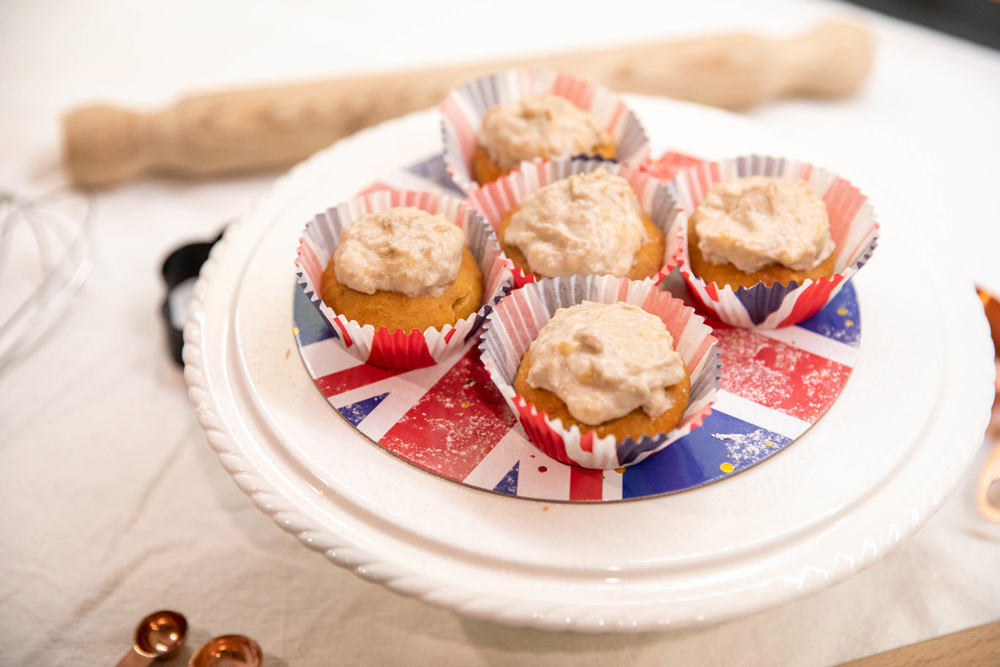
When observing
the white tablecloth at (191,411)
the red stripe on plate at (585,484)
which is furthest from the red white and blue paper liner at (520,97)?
the red stripe on plate at (585,484)

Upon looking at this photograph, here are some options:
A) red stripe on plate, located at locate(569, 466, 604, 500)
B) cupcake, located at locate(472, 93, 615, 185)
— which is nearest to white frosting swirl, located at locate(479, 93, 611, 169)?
cupcake, located at locate(472, 93, 615, 185)

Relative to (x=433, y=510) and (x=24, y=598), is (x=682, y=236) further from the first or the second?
(x=24, y=598)

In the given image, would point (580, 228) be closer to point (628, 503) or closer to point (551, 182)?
point (551, 182)

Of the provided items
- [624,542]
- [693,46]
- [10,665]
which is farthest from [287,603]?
[693,46]

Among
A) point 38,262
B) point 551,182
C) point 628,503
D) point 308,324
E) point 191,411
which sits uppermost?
point 551,182

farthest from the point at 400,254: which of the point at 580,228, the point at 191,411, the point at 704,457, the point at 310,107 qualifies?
the point at 310,107

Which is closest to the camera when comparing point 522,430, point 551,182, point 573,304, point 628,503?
point 628,503
